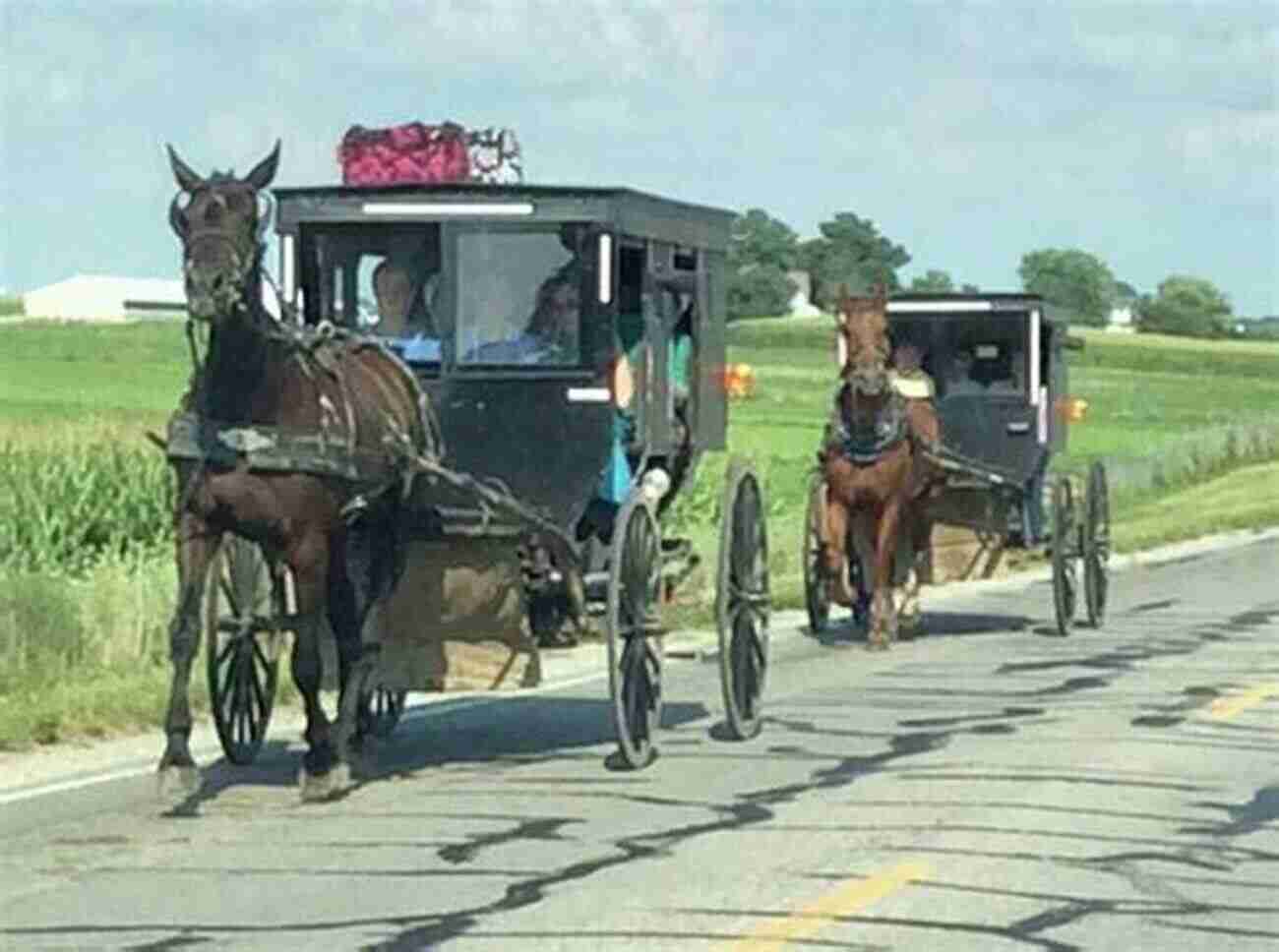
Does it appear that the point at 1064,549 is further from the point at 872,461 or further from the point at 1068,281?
the point at 1068,281

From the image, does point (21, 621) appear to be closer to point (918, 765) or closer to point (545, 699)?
point (545, 699)

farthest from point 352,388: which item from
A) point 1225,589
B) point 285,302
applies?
point 1225,589

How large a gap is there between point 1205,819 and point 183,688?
14.7ft

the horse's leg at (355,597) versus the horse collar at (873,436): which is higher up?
the horse collar at (873,436)

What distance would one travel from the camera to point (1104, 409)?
8525 cm

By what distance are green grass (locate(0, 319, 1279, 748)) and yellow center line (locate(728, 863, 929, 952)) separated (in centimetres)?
589

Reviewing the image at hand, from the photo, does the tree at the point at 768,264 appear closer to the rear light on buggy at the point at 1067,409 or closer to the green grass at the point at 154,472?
the green grass at the point at 154,472

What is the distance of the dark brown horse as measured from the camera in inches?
525

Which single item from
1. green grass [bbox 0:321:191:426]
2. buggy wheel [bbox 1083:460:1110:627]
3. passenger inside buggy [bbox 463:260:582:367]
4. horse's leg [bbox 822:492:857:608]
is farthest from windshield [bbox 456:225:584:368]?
green grass [bbox 0:321:191:426]

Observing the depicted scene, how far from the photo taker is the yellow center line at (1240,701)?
744 inches

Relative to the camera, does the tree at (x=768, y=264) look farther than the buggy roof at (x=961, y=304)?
Yes

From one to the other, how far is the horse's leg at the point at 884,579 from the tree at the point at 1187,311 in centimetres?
10959

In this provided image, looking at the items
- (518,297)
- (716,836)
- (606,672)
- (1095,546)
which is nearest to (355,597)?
(518,297)

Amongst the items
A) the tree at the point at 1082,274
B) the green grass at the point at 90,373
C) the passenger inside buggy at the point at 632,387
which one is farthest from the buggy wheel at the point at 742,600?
the tree at the point at 1082,274
